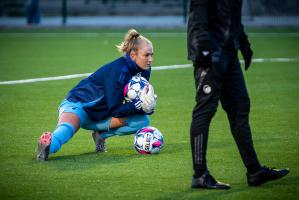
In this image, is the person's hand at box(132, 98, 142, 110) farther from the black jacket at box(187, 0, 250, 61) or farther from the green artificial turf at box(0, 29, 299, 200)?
the black jacket at box(187, 0, 250, 61)

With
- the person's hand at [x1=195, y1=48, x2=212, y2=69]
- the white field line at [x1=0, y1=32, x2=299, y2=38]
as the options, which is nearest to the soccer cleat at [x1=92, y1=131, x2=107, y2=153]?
the person's hand at [x1=195, y1=48, x2=212, y2=69]

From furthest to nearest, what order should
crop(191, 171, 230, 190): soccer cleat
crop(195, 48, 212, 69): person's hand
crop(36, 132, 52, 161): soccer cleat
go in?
crop(36, 132, 52, 161): soccer cleat < crop(191, 171, 230, 190): soccer cleat < crop(195, 48, 212, 69): person's hand

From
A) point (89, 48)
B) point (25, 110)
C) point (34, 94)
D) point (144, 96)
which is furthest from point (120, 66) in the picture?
point (89, 48)

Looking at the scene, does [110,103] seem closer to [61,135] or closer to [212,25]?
[61,135]

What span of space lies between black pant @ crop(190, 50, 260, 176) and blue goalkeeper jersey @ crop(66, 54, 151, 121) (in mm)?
1565

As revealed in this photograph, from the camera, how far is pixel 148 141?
8.70 meters

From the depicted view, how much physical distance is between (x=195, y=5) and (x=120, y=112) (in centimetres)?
203

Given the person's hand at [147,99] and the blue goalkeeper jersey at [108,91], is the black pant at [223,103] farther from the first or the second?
the blue goalkeeper jersey at [108,91]

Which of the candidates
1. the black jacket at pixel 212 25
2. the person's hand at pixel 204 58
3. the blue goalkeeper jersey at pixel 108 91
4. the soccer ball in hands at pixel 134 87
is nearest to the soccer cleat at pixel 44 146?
the blue goalkeeper jersey at pixel 108 91

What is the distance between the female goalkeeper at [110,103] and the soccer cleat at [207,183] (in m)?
1.60

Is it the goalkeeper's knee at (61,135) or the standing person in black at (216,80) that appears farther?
the goalkeeper's knee at (61,135)

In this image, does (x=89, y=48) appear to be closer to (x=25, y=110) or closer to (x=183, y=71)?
(x=183, y=71)

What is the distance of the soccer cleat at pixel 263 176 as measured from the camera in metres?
7.27

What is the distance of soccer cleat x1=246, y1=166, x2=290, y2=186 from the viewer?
7270 millimetres
